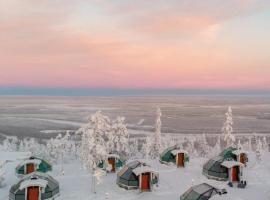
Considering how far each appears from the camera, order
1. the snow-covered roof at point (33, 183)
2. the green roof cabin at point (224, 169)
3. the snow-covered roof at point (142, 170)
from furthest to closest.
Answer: the green roof cabin at point (224, 169), the snow-covered roof at point (142, 170), the snow-covered roof at point (33, 183)

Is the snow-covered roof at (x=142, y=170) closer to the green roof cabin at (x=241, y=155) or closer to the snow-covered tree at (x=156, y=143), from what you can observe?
the green roof cabin at (x=241, y=155)

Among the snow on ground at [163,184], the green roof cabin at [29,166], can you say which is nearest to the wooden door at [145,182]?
the snow on ground at [163,184]

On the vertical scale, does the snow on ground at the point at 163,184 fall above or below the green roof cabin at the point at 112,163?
below

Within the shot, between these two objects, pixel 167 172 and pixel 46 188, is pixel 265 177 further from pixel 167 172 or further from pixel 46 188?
pixel 46 188

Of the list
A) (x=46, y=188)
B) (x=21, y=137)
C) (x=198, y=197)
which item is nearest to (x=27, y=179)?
(x=46, y=188)

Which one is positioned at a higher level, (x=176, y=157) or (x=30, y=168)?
(x=176, y=157)

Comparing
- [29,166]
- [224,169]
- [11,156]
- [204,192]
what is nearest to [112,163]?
[29,166]

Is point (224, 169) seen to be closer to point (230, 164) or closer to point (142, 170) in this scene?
point (230, 164)
